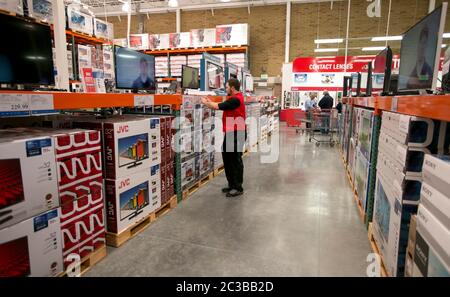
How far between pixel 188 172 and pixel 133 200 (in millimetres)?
1407

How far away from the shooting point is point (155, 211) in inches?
137

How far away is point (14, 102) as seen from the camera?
5.87ft

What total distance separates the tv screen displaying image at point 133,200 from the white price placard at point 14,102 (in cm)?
126

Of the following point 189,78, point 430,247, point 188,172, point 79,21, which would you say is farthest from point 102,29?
point 430,247

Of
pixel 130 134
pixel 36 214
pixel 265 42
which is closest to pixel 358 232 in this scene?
pixel 130 134

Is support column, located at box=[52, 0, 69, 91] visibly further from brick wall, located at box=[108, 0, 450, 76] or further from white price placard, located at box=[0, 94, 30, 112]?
brick wall, located at box=[108, 0, 450, 76]

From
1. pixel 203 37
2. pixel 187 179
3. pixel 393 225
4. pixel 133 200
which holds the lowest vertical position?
pixel 187 179

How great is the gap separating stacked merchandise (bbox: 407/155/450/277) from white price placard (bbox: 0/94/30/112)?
232 cm

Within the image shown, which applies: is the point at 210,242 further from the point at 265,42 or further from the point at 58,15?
the point at 265,42

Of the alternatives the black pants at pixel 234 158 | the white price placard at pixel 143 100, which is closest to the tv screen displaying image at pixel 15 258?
the white price placard at pixel 143 100

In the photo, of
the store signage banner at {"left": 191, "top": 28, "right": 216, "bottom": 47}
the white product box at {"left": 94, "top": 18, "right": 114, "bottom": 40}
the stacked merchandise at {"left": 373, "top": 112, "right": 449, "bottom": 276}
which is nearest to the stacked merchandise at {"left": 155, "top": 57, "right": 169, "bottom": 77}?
the store signage banner at {"left": 191, "top": 28, "right": 216, "bottom": 47}

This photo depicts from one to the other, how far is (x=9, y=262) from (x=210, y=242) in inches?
65.3

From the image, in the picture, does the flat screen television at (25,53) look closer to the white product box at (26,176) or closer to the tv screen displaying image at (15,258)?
the white product box at (26,176)

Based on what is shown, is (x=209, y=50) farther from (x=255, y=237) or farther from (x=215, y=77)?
(x=255, y=237)
